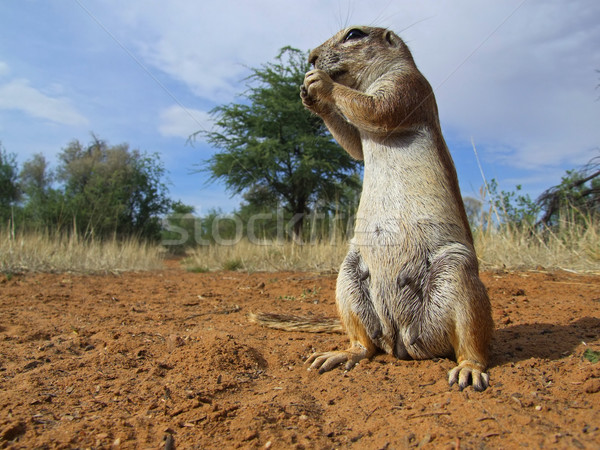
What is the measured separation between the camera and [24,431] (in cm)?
181

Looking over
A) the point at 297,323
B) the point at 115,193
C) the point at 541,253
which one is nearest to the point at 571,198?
the point at 541,253

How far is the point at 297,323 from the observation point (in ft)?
12.5

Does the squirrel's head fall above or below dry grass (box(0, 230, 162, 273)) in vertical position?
above

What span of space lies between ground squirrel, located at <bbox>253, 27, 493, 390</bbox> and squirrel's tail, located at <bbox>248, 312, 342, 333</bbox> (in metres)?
0.79

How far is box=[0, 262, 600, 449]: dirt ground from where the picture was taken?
1.76m

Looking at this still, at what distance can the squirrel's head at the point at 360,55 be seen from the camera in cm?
341

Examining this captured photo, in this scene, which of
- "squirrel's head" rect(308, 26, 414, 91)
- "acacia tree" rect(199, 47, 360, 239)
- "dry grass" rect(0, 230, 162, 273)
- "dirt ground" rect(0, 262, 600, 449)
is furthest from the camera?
"acacia tree" rect(199, 47, 360, 239)

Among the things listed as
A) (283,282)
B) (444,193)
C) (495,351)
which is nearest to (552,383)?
(495,351)

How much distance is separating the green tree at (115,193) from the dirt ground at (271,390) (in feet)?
65.2

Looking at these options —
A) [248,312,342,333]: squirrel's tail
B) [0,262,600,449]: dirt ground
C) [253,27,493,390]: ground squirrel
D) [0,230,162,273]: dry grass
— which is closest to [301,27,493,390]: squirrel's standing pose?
[253,27,493,390]: ground squirrel

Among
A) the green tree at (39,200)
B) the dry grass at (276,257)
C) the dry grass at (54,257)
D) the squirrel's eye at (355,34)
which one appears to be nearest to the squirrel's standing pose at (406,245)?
the squirrel's eye at (355,34)

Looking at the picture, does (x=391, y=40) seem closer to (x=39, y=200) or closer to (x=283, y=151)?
(x=283, y=151)

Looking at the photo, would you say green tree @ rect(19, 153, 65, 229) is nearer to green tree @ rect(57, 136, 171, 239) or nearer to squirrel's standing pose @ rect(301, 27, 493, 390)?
green tree @ rect(57, 136, 171, 239)

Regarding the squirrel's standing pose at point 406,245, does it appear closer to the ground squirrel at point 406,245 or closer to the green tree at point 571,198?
the ground squirrel at point 406,245
